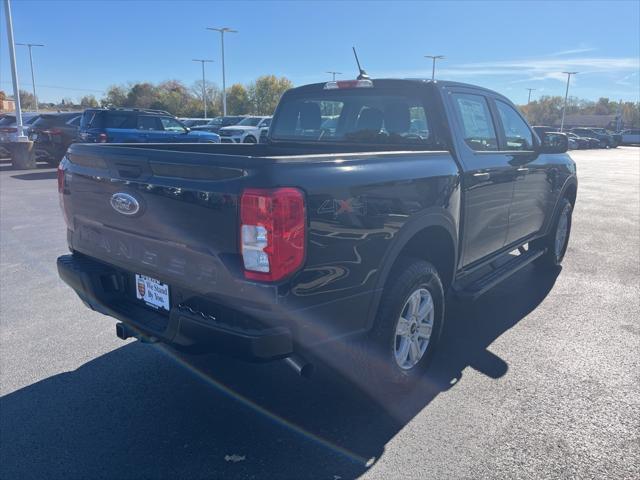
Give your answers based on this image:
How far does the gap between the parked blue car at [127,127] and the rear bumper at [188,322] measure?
488 inches

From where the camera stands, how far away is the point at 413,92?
4.03 metres

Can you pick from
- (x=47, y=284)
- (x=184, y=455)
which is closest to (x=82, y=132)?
(x=47, y=284)

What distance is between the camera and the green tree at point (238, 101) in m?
72.4

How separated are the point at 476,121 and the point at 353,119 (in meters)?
1.00

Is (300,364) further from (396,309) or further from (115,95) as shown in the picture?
(115,95)

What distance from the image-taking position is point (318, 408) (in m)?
3.31

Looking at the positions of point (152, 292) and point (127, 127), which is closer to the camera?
point (152, 292)

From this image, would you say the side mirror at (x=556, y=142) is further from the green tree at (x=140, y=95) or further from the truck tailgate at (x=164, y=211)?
the green tree at (x=140, y=95)

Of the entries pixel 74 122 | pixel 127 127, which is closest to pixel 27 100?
pixel 74 122

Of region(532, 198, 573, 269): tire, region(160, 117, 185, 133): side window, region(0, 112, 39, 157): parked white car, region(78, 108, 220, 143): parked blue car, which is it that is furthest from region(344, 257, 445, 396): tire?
region(0, 112, 39, 157): parked white car

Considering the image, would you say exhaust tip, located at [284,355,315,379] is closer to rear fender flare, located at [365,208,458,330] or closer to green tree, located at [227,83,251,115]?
rear fender flare, located at [365,208,458,330]

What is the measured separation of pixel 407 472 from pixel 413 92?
2669 millimetres

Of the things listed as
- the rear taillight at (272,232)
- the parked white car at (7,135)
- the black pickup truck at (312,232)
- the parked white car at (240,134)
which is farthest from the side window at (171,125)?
the rear taillight at (272,232)

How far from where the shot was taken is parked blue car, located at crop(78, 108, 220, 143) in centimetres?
1451
